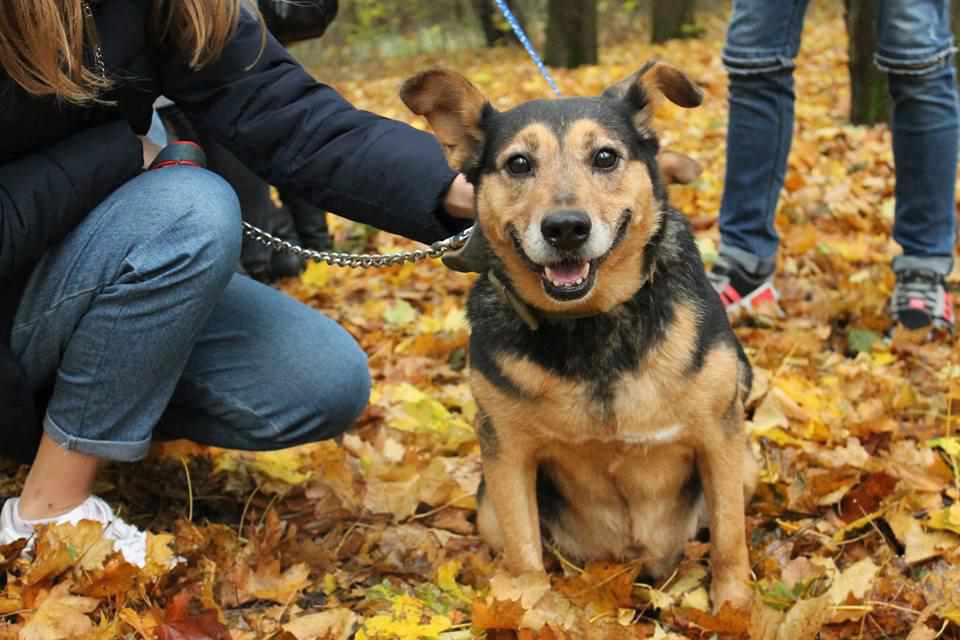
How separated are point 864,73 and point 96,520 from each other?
21.4 ft

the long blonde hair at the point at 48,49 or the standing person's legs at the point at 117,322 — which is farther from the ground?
the long blonde hair at the point at 48,49

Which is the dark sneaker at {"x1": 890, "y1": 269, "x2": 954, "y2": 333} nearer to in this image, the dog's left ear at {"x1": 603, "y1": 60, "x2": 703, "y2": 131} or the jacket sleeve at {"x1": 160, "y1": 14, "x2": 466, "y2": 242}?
the dog's left ear at {"x1": 603, "y1": 60, "x2": 703, "y2": 131}

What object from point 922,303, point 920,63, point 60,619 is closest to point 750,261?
point 922,303

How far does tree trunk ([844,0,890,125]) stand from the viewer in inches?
282

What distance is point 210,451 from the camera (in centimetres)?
360

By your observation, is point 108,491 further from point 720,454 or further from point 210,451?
point 720,454

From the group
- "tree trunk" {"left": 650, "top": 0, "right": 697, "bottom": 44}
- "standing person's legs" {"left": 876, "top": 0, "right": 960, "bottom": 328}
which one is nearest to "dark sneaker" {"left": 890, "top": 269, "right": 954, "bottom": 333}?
"standing person's legs" {"left": 876, "top": 0, "right": 960, "bottom": 328}

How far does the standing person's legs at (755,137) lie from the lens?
4.07 m

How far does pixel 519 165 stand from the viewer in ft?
8.77

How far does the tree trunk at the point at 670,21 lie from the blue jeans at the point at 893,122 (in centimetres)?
1310

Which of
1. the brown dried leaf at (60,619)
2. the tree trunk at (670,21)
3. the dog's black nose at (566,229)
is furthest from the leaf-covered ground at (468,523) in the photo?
the tree trunk at (670,21)

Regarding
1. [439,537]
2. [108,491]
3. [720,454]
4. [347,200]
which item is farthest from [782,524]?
[108,491]

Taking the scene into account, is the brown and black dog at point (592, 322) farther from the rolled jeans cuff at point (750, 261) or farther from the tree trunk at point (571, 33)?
the tree trunk at point (571, 33)

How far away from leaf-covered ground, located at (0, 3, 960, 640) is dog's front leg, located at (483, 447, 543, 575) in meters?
0.10
